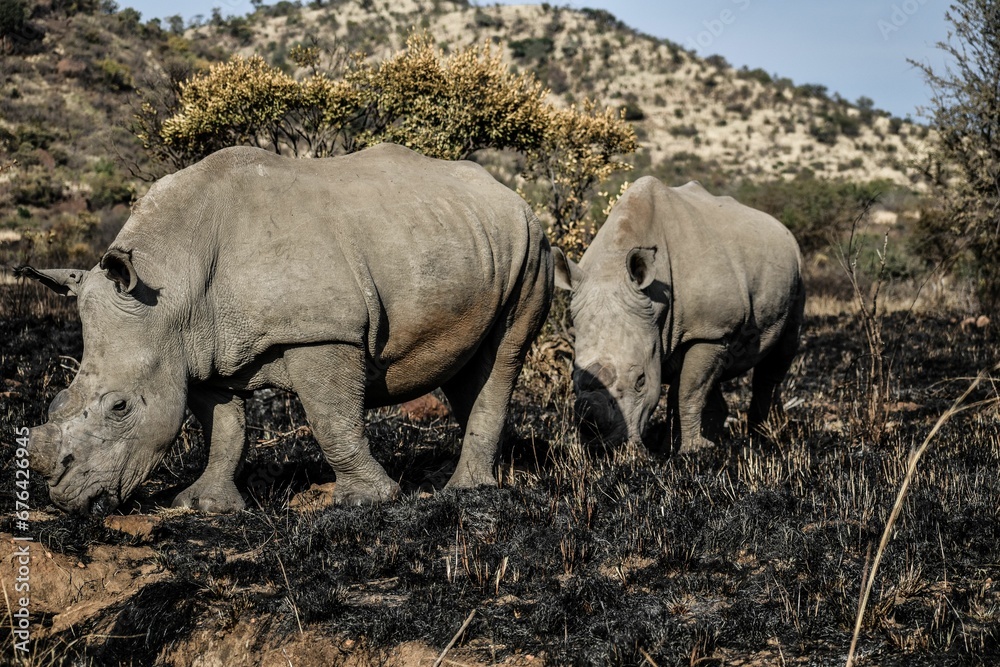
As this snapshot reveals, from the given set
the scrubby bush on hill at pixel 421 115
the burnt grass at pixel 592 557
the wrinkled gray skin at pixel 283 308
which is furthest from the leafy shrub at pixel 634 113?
the wrinkled gray skin at pixel 283 308

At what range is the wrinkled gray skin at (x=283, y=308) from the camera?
5238 mm

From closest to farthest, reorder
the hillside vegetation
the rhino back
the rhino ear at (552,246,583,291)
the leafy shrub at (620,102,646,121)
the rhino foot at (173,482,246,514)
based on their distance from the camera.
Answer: the rhino back → the rhino foot at (173,482,246,514) → the rhino ear at (552,246,583,291) → the hillside vegetation → the leafy shrub at (620,102,646,121)

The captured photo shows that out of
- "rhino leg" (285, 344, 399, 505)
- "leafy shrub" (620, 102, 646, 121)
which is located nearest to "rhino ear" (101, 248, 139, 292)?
"rhino leg" (285, 344, 399, 505)

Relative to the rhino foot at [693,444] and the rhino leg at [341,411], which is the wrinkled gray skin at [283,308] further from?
the rhino foot at [693,444]

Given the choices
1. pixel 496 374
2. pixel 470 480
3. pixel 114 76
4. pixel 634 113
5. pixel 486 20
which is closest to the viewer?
pixel 470 480

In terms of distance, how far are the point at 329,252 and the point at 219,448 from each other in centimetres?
145

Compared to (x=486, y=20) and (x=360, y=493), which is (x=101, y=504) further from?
(x=486, y=20)

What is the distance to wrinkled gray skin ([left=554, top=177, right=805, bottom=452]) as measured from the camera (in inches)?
292

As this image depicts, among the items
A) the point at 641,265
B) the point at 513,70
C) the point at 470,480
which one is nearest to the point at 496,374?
the point at 470,480

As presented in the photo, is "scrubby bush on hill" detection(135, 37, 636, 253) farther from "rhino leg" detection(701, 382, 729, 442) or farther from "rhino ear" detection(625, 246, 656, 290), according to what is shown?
"rhino ear" detection(625, 246, 656, 290)

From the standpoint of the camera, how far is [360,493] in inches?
237

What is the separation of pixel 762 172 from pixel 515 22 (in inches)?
1089

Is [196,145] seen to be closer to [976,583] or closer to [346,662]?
[346,662]

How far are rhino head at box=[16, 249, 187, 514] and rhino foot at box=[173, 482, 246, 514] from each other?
2.26 ft
